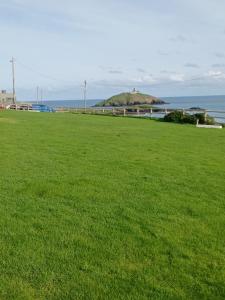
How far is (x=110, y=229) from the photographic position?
5484mm

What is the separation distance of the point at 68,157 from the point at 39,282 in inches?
265

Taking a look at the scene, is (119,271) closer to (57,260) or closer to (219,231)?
(57,260)

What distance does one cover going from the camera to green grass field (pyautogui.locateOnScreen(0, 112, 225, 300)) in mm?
4129

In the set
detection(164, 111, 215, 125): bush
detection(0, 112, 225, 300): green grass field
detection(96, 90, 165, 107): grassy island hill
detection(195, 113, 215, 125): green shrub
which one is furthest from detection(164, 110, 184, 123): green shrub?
detection(96, 90, 165, 107): grassy island hill

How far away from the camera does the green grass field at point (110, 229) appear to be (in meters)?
4.13

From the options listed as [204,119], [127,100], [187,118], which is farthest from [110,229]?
[127,100]

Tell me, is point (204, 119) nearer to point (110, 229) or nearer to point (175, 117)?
point (175, 117)

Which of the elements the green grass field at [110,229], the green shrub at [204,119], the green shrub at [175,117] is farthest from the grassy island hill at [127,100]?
the green grass field at [110,229]

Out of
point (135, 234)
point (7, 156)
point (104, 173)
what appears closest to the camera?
point (135, 234)

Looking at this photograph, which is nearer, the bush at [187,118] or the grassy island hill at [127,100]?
the bush at [187,118]

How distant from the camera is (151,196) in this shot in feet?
23.3

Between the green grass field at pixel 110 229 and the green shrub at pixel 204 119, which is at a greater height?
the green shrub at pixel 204 119

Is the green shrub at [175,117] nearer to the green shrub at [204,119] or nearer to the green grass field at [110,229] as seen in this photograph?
the green shrub at [204,119]

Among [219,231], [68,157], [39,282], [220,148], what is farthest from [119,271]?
[220,148]
